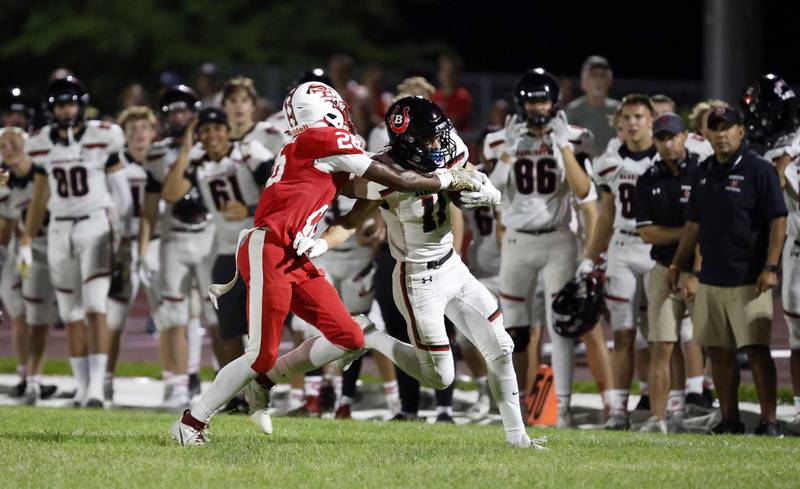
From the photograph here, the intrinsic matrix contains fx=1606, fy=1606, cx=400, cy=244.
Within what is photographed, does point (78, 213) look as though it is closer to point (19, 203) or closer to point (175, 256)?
point (175, 256)

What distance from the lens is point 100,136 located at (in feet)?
39.4

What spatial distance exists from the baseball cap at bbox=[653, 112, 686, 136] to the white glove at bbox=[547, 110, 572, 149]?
658 mm

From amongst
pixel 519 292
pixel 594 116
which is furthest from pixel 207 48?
pixel 519 292

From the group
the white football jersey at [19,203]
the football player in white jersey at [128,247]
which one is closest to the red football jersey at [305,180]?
the football player in white jersey at [128,247]

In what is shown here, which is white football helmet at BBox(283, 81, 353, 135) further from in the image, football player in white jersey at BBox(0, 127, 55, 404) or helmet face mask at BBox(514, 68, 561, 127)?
football player in white jersey at BBox(0, 127, 55, 404)

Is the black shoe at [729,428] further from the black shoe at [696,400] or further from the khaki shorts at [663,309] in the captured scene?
the black shoe at [696,400]

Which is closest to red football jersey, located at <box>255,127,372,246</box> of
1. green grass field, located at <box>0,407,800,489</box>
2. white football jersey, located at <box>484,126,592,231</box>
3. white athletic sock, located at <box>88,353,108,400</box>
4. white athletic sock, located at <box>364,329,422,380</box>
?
white athletic sock, located at <box>364,329,422,380</box>

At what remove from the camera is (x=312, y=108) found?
8.34 metres

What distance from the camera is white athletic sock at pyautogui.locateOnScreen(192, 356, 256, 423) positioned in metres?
8.19

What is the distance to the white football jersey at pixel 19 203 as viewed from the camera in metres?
12.5

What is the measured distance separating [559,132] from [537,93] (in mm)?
301

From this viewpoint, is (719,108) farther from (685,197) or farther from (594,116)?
(594,116)

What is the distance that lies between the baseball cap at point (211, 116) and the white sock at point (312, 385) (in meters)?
1.92

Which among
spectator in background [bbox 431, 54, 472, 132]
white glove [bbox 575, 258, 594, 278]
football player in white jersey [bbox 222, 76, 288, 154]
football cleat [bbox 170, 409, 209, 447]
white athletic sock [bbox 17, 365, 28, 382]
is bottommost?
white athletic sock [bbox 17, 365, 28, 382]
